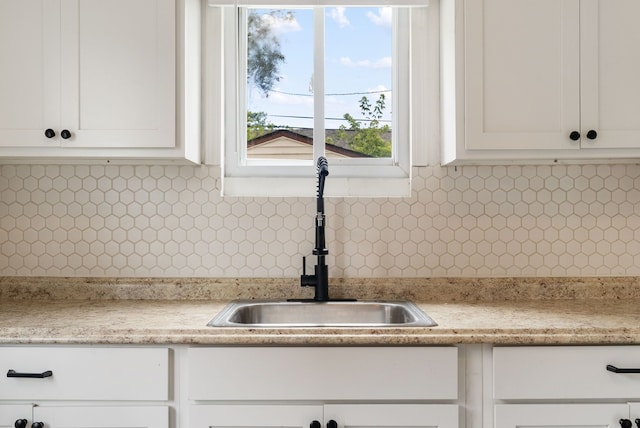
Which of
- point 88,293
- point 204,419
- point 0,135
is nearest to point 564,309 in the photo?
point 204,419

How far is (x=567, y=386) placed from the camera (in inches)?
56.5

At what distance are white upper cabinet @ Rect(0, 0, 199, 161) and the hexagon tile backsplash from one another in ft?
1.11

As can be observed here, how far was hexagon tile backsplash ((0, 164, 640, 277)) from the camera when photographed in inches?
79.8

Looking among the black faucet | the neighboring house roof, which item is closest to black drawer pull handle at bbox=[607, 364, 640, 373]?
the black faucet

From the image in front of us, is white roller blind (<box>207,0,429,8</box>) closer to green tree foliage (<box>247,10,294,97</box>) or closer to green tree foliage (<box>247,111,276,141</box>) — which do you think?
green tree foliage (<box>247,10,294,97</box>)

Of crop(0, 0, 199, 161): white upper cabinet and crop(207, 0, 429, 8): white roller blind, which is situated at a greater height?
crop(207, 0, 429, 8): white roller blind

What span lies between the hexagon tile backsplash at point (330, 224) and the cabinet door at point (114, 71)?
0.34 m

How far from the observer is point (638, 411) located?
1.43 m

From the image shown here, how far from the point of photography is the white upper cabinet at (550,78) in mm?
1703

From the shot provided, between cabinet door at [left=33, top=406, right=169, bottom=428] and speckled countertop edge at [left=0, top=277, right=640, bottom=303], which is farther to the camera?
speckled countertop edge at [left=0, top=277, right=640, bottom=303]

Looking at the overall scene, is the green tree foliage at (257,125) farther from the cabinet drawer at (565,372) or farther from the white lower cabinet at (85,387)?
the cabinet drawer at (565,372)

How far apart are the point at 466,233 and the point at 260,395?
108cm

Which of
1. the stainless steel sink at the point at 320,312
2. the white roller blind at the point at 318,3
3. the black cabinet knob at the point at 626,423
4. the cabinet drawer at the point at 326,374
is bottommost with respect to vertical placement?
the black cabinet knob at the point at 626,423

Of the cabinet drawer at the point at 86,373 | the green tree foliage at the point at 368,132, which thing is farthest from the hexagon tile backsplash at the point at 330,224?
the cabinet drawer at the point at 86,373
